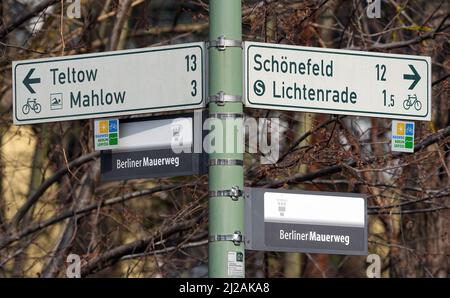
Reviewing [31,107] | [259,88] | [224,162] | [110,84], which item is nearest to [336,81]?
[259,88]

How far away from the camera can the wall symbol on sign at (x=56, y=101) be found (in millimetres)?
5909

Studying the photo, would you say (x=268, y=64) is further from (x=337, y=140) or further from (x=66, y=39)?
(x=66, y=39)

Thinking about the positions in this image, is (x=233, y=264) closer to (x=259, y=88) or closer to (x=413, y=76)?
(x=259, y=88)

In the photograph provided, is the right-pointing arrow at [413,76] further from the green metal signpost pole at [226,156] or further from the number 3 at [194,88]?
the number 3 at [194,88]

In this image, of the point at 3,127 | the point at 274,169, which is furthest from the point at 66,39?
the point at 274,169

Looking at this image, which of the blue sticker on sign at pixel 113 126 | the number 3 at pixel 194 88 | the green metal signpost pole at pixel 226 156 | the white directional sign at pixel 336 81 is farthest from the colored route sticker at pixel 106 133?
the white directional sign at pixel 336 81

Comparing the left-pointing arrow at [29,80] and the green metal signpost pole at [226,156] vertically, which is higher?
the left-pointing arrow at [29,80]

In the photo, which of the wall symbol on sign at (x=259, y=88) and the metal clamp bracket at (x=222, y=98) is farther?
the wall symbol on sign at (x=259, y=88)

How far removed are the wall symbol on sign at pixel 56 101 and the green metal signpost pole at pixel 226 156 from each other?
0.88 metres

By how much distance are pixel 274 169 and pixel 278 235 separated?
11.1 ft

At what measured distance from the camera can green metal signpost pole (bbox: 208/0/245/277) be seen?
5395 mm

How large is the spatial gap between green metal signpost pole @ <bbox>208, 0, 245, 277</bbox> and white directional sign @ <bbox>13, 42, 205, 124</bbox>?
106mm
